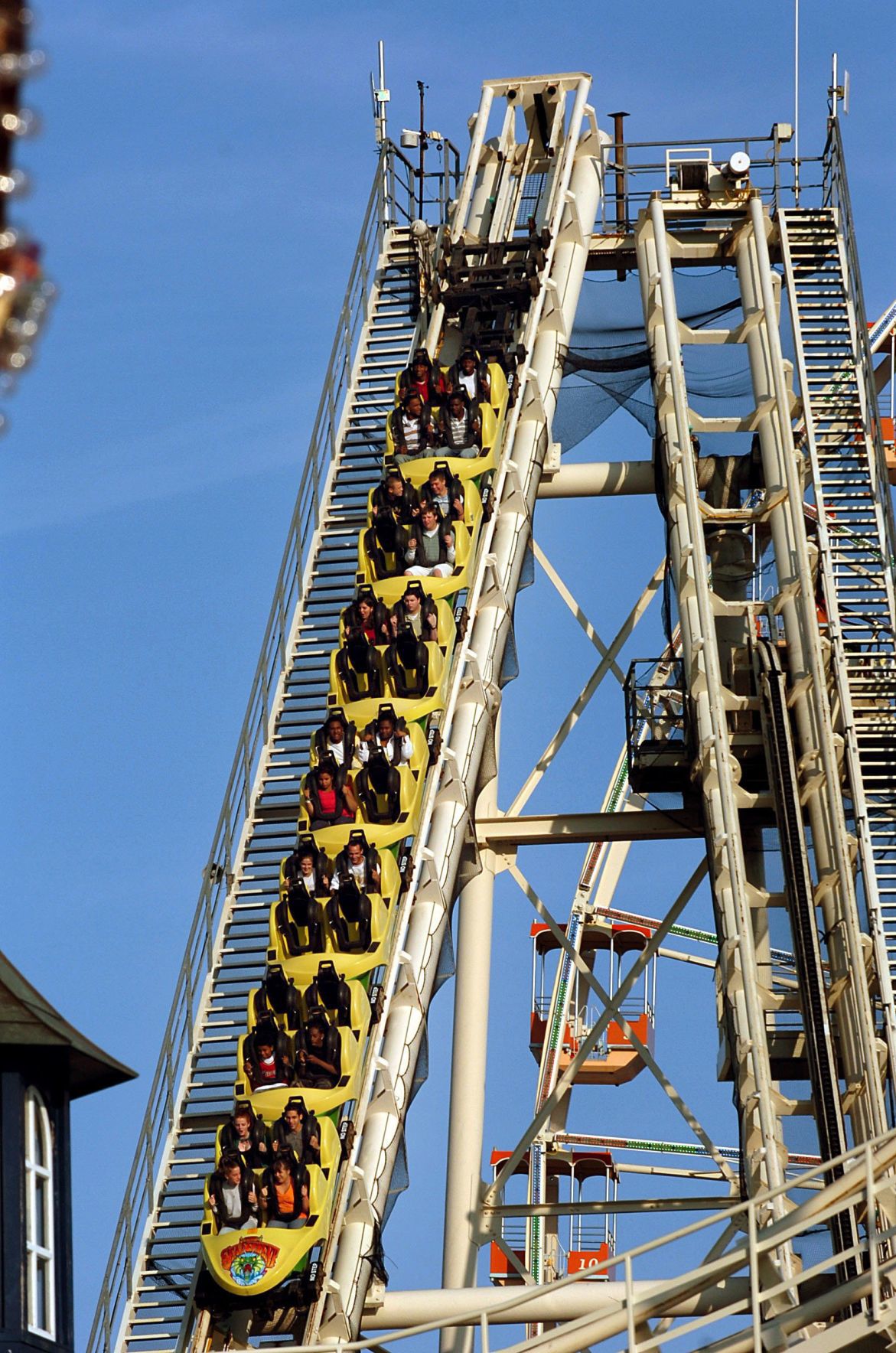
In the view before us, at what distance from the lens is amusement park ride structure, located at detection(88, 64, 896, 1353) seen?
53.9ft

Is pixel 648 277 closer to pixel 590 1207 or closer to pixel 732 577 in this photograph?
pixel 732 577

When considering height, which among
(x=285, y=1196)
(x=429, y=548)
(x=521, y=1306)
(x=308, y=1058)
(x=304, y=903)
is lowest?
(x=285, y=1196)

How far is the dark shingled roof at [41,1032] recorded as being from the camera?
473 inches

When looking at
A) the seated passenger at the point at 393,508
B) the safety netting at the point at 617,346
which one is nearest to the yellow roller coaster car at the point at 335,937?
the seated passenger at the point at 393,508

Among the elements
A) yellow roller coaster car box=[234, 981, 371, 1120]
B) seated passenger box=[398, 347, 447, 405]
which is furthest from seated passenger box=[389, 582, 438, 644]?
yellow roller coaster car box=[234, 981, 371, 1120]

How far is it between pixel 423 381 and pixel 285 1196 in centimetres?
932

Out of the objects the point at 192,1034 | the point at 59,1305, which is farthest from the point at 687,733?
the point at 59,1305

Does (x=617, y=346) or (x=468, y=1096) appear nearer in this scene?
(x=468, y=1096)

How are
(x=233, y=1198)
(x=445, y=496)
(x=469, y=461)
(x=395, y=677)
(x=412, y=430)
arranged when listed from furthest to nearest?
(x=412, y=430), (x=469, y=461), (x=445, y=496), (x=395, y=677), (x=233, y=1198)

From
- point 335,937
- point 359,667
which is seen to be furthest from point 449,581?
point 335,937

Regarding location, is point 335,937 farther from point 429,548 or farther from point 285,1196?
point 429,548

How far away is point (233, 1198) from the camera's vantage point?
15.4 metres

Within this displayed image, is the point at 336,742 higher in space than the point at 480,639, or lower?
lower

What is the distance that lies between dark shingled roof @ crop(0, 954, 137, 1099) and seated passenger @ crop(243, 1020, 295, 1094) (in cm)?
413
